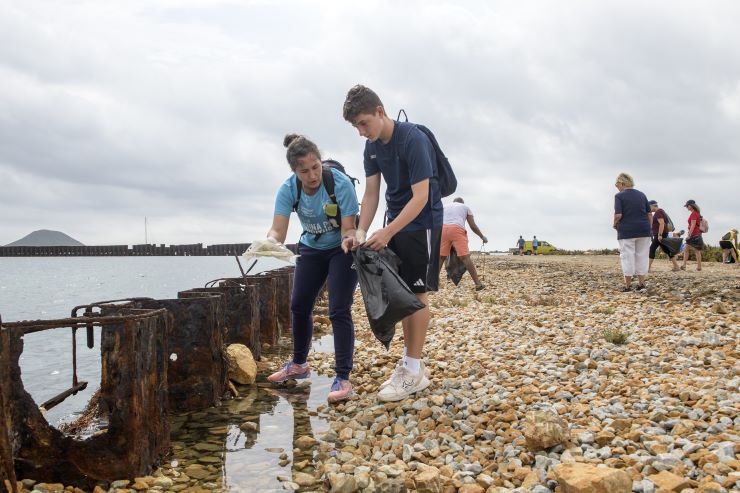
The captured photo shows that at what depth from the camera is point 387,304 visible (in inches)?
160

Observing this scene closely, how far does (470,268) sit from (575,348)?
5.87m

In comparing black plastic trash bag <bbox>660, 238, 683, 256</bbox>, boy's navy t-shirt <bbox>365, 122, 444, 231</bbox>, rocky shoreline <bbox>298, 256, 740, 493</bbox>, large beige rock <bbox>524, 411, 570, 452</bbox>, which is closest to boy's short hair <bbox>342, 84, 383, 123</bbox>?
boy's navy t-shirt <bbox>365, 122, 444, 231</bbox>

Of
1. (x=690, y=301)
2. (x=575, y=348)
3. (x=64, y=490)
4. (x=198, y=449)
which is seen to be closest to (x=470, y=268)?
(x=690, y=301)

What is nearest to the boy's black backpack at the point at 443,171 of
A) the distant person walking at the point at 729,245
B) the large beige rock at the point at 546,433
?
the large beige rock at the point at 546,433

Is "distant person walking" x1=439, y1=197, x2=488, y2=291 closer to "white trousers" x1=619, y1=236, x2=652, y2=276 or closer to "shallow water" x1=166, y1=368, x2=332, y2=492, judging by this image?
"white trousers" x1=619, y1=236, x2=652, y2=276

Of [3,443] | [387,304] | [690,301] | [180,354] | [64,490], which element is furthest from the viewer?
[690,301]

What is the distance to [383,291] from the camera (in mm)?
4098

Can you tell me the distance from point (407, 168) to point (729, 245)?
2130 cm

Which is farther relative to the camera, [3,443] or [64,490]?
[64,490]

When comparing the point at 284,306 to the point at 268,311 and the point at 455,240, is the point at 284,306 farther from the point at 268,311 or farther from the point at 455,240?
the point at 455,240

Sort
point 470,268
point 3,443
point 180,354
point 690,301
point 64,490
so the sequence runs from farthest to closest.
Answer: point 470,268 < point 690,301 < point 180,354 < point 64,490 < point 3,443

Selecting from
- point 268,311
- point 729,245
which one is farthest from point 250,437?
point 729,245

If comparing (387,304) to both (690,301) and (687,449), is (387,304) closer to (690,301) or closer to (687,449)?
(687,449)

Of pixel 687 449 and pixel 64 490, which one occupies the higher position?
pixel 687 449
